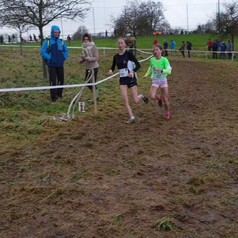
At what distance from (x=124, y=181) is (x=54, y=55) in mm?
6172

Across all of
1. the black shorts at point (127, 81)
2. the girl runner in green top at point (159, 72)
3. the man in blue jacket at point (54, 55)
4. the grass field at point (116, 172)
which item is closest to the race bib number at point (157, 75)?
the girl runner in green top at point (159, 72)

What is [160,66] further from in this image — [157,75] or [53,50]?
[53,50]

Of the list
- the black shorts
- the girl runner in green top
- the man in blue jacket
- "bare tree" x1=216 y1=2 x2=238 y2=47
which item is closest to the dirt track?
the girl runner in green top

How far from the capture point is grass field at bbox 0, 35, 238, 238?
4.17m

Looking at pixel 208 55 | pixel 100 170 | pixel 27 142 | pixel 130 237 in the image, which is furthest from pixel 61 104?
pixel 208 55

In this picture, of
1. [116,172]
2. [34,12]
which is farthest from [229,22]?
[116,172]

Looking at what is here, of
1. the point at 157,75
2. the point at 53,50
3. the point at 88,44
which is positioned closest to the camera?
the point at 157,75

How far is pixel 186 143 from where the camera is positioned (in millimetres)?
7156

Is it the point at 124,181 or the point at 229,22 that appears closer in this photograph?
the point at 124,181

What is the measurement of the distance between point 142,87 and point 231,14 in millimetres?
28551

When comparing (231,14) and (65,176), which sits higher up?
(231,14)

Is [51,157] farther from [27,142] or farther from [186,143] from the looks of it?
[186,143]

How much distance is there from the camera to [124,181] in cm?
529

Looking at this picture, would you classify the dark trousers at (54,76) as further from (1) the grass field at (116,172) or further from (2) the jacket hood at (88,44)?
(2) the jacket hood at (88,44)
